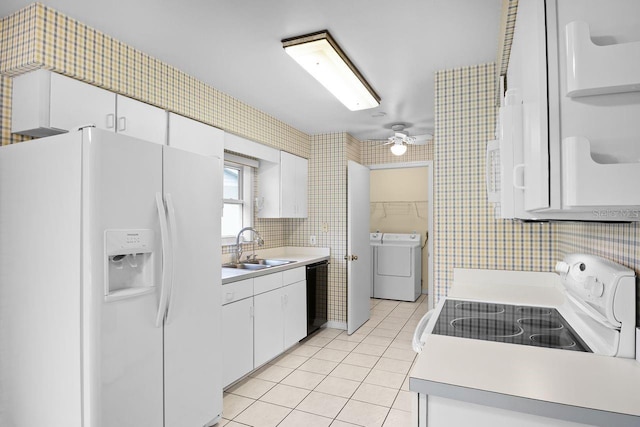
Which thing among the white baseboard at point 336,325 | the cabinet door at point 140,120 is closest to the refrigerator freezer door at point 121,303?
the cabinet door at point 140,120

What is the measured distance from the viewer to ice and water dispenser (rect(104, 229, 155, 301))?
61.5 inches

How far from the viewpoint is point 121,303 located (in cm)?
160

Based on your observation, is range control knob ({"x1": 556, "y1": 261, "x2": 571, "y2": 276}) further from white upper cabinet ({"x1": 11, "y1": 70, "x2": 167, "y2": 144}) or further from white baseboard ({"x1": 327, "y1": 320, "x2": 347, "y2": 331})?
white baseboard ({"x1": 327, "y1": 320, "x2": 347, "y2": 331})

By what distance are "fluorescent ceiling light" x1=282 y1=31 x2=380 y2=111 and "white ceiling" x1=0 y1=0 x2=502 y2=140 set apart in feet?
0.16

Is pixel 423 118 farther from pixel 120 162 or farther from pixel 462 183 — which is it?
pixel 120 162

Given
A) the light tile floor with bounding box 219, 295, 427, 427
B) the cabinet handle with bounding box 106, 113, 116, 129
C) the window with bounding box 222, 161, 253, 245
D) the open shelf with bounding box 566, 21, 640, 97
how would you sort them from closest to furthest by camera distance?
the open shelf with bounding box 566, 21, 640, 97, the cabinet handle with bounding box 106, 113, 116, 129, the light tile floor with bounding box 219, 295, 427, 427, the window with bounding box 222, 161, 253, 245

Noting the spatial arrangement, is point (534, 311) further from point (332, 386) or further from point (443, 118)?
point (332, 386)

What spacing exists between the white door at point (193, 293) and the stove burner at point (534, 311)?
1658 millimetres

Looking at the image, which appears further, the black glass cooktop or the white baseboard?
the white baseboard

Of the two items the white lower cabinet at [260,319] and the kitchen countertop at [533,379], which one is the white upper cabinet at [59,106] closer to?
the white lower cabinet at [260,319]

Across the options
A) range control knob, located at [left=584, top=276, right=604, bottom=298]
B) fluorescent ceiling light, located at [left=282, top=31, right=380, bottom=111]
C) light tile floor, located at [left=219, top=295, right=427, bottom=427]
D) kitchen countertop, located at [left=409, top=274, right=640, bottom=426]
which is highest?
fluorescent ceiling light, located at [left=282, top=31, right=380, bottom=111]

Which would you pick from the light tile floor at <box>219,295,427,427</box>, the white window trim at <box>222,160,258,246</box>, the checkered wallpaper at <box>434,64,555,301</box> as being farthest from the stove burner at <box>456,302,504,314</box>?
the white window trim at <box>222,160,258,246</box>

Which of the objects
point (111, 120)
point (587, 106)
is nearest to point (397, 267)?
point (111, 120)

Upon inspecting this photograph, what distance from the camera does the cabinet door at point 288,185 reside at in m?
3.97
